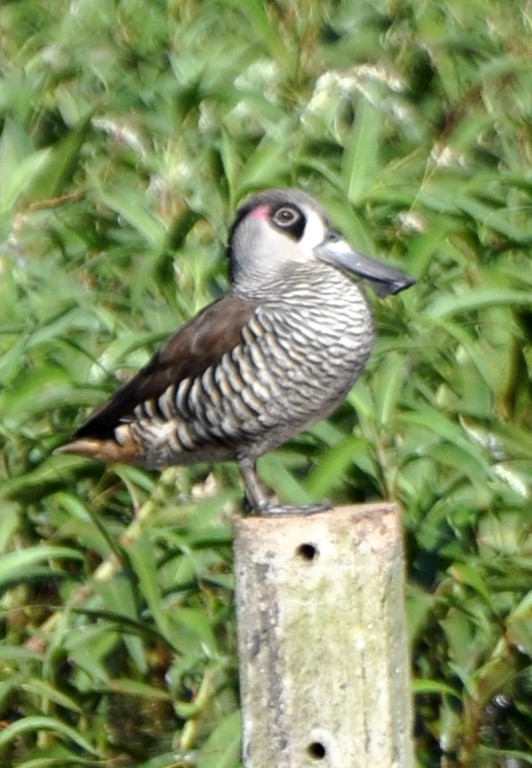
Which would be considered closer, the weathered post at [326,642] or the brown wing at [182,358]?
the weathered post at [326,642]

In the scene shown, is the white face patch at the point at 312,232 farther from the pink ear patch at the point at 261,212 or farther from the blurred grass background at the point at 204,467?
the blurred grass background at the point at 204,467

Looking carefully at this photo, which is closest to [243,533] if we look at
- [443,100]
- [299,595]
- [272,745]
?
[299,595]

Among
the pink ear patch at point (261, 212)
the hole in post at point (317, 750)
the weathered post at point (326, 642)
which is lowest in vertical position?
the hole in post at point (317, 750)

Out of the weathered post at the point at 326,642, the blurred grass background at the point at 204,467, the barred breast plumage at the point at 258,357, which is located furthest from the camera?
the blurred grass background at the point at 204,467

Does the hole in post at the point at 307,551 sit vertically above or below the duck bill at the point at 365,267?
below

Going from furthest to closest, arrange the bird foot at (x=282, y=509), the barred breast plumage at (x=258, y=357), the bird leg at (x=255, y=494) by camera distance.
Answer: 1. the barred breast plumage at (x=258, y=357)
2. the bird leg at (x=255, y=494)
3. the bird foot at (x=282, y=509)

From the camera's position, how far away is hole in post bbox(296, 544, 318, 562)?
111 inches

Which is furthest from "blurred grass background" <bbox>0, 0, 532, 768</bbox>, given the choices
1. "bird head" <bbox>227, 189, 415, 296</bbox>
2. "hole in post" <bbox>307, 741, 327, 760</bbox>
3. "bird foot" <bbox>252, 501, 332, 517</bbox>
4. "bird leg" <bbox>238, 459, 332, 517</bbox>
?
"hole in post" <bbox>307, 741, 327, 760</bbox>

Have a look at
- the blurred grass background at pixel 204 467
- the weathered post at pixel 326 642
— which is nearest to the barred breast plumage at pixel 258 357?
the blurred grass background at pixel 204 467

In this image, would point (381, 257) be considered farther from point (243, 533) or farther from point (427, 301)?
point (243, 533)

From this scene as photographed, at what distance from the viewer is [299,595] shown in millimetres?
2826

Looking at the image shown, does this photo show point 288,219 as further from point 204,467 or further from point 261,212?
point 204,467

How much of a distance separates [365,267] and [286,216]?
207 millimetres

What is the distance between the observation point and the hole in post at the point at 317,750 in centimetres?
281
